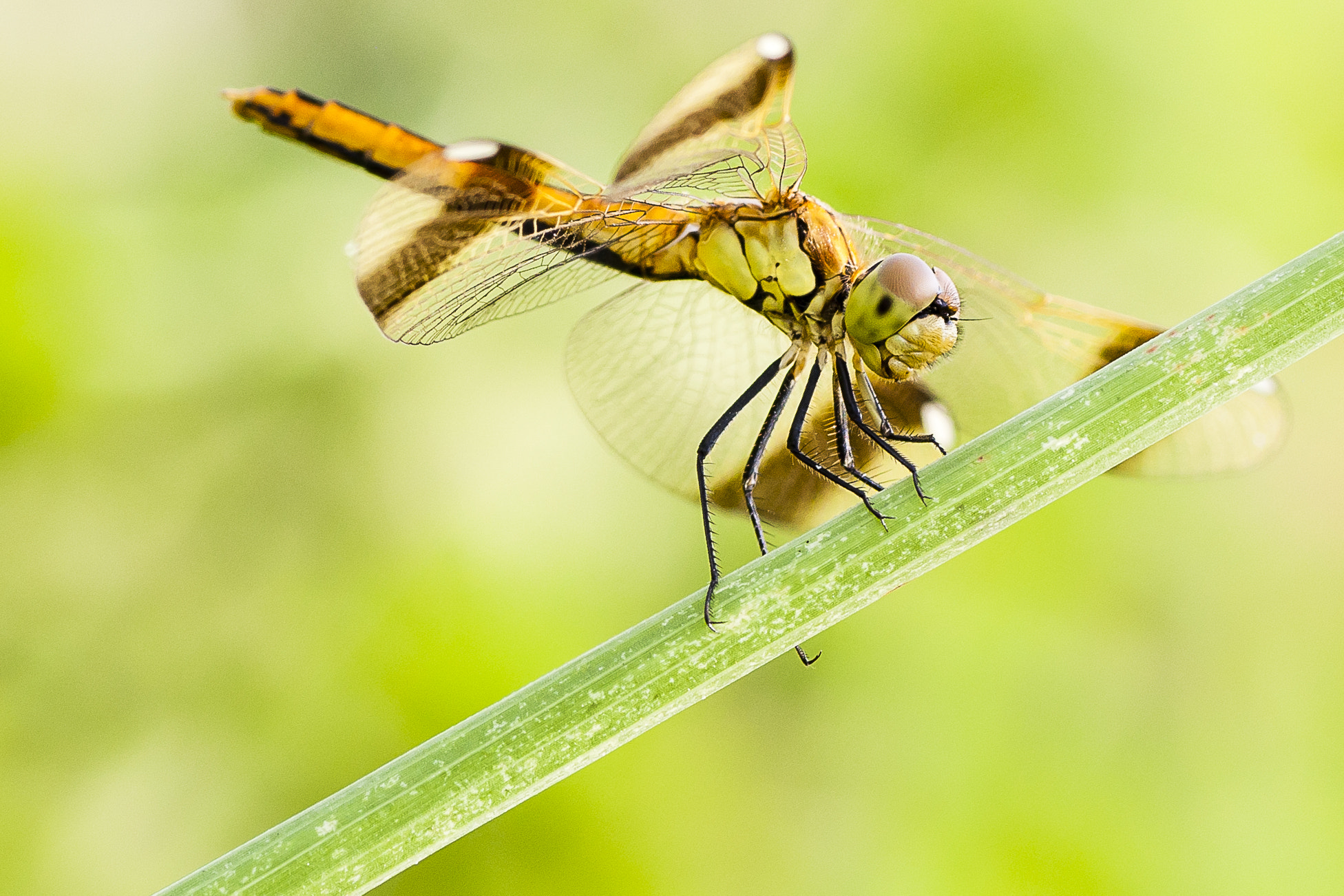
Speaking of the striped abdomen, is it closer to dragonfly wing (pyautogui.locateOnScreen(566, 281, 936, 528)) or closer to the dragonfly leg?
dragonfly wing (pyautogui.locateOnScreen(566, 281, 936, 528))

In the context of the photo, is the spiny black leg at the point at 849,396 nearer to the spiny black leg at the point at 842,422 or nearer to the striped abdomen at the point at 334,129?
the spiny black leg at the point at 842,422

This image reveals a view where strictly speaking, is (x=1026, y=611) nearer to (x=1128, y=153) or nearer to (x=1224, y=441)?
(x=1224, y=441)

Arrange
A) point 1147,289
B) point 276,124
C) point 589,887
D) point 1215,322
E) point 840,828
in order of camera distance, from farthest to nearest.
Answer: point 1147,289, point 840,828, point 589,887, point 276,124, point 1215,322

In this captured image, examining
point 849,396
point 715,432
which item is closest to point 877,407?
point 849,396

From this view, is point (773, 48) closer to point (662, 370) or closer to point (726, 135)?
point (726, 135)

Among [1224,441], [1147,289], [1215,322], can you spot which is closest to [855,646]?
[1224,441]

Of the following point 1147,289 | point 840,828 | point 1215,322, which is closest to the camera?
point 1215,322

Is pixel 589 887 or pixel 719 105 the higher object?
pixel 719 105

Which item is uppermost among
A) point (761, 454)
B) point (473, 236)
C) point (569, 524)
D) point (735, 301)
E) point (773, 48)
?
point (773, 48)
